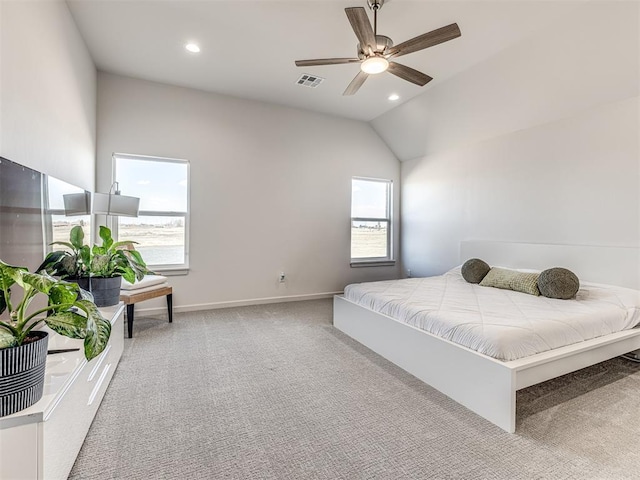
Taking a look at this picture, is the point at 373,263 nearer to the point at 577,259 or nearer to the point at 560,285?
the point at 577,259

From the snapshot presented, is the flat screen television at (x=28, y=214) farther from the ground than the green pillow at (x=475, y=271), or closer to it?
farther from the ground

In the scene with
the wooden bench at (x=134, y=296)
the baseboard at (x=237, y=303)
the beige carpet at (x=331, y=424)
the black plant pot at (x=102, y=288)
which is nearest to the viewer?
the beige carpet at (x=331, y=424)

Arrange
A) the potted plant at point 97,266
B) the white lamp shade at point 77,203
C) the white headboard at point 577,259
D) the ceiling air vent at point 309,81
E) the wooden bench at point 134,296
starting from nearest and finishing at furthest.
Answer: the potted plant at point 97,266, the white lamp shade at point 77,203, the white headboard at point 577,259, the wooden bench at point 134,296, the ceiling air vent at point 309,81

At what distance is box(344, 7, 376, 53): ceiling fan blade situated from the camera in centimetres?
213

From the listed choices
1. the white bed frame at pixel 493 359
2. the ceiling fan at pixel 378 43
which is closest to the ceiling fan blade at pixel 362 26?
the ceiling fan at pixel 378 43

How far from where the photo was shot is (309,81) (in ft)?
13.5

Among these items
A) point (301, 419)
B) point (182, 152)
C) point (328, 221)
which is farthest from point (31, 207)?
point (328, 221)

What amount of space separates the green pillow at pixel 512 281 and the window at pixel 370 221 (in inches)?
92.1

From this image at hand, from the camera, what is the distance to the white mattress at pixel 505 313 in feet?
6.66

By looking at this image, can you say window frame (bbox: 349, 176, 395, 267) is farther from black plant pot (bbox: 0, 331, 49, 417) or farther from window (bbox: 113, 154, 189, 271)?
black plant pot (bbox: 0, 331, 49, 417)

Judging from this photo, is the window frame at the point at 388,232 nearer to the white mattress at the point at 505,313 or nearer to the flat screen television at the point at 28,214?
the white mattress at the point at 505,313

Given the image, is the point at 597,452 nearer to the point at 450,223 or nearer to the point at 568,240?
the point at 568,240

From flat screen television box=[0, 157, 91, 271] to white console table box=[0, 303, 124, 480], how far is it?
1.79ft

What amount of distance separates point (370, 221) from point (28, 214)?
187 inches
